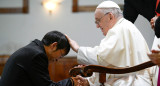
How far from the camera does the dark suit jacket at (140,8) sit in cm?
280

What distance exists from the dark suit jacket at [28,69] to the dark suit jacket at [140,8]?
1.32 m

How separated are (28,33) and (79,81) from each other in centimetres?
637

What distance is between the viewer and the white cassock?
7.79 ft

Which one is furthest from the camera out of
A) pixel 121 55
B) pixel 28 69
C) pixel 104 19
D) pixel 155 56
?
pixel 104 19

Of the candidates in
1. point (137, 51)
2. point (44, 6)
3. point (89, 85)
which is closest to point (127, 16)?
point (137, 51)

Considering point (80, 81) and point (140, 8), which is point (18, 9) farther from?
point (80, 81)

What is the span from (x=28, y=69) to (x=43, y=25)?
6287mm

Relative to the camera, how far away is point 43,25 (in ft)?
27.9

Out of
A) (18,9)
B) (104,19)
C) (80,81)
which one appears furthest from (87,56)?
(18,9)

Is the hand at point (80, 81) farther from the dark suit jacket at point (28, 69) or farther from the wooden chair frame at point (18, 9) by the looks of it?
the wooden chair frame at point (18, 9)

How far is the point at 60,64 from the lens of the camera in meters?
7.88

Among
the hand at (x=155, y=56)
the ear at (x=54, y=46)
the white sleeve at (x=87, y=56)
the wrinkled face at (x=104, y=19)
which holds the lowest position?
the white sleeve at (x=87, y=56)

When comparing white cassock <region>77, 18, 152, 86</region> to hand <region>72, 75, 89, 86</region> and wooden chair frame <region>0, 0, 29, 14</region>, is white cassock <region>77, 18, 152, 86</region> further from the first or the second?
wooden chair frame <region>0, 0, 29, 14</region>

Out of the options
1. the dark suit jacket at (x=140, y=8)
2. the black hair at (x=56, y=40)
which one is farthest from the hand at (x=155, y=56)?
the dark suit jacket at (x=140, y=8)
